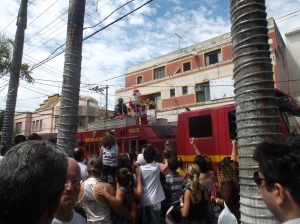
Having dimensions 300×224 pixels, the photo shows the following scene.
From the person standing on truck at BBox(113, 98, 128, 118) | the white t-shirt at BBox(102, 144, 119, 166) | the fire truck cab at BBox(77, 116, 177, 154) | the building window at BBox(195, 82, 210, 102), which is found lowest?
the white t-shirt at BBox(102, 144, 119, 166)

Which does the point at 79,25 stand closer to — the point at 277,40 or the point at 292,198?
the point at 292,198

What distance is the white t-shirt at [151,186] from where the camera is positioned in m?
4.48

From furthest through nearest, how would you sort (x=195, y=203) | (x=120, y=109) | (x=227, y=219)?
(x=120, y=109) < (x=195, y=203) < (x=227, y=219)

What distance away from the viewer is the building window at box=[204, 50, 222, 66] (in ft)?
74.8

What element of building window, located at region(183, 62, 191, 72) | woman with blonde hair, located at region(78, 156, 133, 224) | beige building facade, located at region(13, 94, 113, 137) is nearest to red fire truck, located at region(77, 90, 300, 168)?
woman with blonde hair, located at region(78, 156, 133, 224)

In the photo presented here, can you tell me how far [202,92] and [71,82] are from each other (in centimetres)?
1939

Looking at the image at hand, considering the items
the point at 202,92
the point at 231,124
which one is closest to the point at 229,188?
the point at 231,124

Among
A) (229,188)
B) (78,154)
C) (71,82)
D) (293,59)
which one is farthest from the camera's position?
(293,59)

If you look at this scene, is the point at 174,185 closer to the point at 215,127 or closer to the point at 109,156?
the point at 109,156

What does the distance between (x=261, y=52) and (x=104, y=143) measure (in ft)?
13.2

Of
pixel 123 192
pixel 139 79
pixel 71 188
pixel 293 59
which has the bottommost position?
pixel 123 192

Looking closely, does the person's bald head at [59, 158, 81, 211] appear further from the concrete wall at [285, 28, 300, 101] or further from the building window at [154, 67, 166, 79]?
the building window at [154, 67, 166, 79]

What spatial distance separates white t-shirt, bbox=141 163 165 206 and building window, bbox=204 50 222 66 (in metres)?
19.7

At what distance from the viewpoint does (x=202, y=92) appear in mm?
22703
